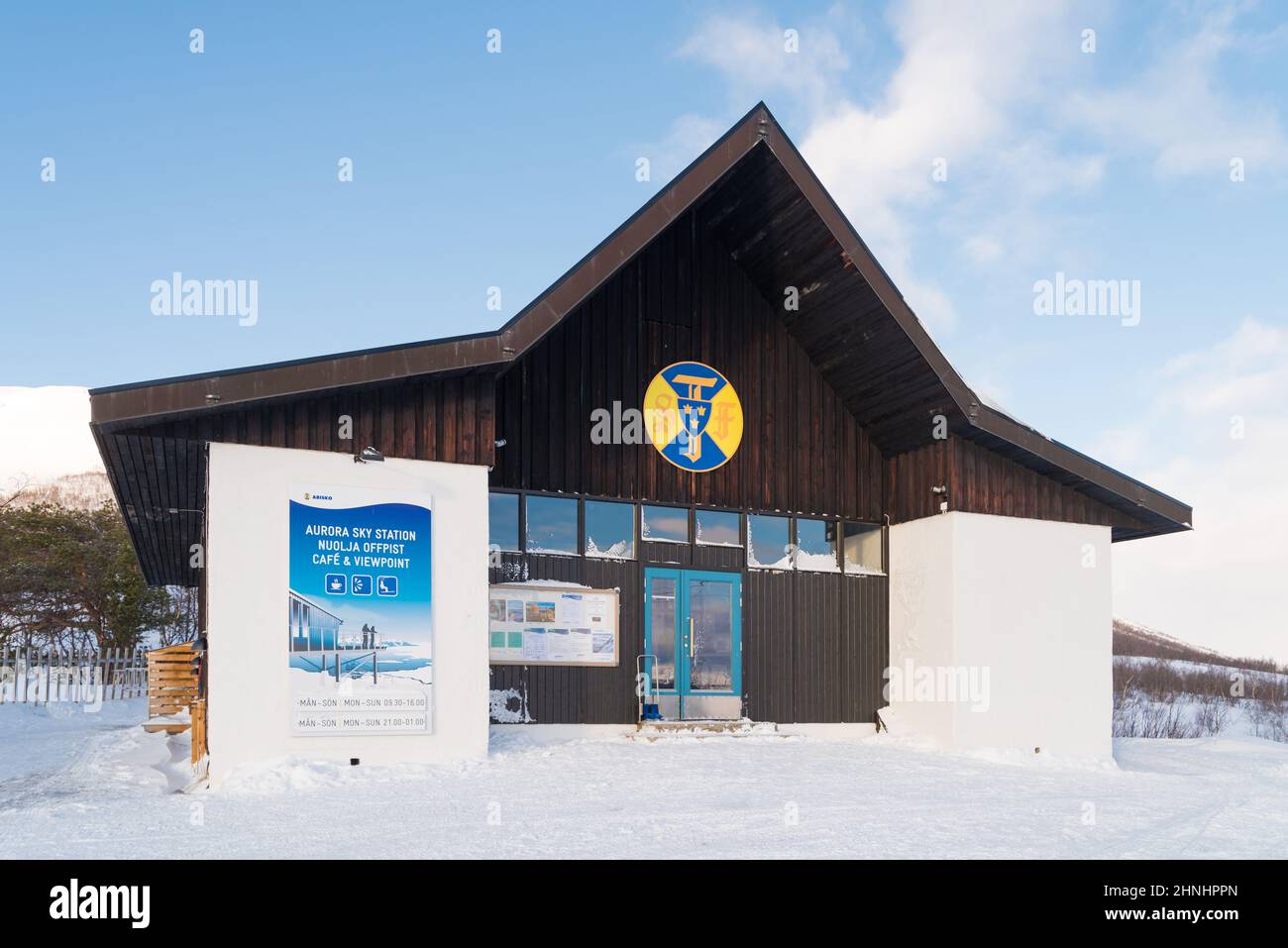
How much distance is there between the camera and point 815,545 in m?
15.6

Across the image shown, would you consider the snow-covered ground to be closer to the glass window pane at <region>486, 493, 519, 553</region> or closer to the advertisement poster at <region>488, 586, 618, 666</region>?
the advertisement poster at <region>488, 586, 618, 666</region>

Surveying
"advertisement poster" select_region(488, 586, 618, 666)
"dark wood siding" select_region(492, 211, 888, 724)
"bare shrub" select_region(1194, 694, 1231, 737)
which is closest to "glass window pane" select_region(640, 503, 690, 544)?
"dark wood siding" select_region(492, 211, 888, 724)

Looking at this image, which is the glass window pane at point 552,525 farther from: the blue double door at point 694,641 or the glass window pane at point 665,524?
the blue double door at point 694,641

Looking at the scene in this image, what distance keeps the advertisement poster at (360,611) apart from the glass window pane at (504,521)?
7.16ft

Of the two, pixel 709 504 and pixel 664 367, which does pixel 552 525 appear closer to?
pixel 709 504

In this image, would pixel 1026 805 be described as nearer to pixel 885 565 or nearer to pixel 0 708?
pixel 885 565

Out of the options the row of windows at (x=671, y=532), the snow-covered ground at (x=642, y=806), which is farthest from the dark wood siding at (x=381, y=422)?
the snow-covered ground at (x=642, y=806)

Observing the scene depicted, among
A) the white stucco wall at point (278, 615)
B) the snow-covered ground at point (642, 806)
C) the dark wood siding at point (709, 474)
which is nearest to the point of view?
the snow-covered ground at point (642, 806)

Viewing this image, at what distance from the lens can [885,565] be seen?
15953mm

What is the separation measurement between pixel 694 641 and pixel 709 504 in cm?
180

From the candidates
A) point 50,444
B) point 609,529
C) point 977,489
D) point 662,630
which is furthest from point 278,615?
point 50,444

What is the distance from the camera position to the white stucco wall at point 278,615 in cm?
997
